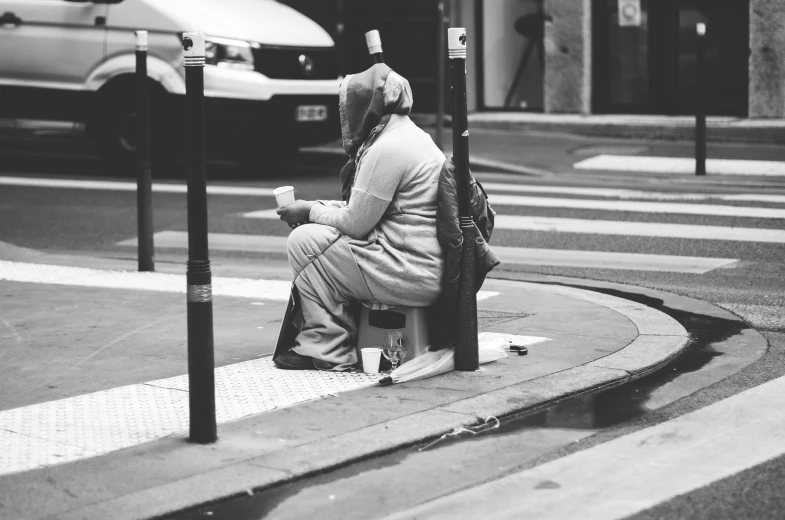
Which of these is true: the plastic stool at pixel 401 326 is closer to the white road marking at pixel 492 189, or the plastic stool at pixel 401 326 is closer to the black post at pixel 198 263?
the black post at pixel 198 263

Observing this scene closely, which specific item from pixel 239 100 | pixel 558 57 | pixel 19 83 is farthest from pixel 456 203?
pixel 558 57

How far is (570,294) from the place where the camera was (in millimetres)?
7750

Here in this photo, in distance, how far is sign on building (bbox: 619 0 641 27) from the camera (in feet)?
56.9

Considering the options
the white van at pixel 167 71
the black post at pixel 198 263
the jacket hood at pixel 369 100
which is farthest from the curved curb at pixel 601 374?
the white van at pixel 167 71

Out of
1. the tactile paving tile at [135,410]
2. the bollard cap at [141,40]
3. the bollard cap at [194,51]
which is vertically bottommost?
the tactile paving tile at [135,410]

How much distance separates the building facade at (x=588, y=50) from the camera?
1666 centimetres

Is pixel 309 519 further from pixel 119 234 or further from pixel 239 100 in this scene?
pixel 239 100

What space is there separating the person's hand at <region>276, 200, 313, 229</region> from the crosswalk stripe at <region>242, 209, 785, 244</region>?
4.56 m

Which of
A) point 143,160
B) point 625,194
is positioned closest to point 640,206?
point 625,194

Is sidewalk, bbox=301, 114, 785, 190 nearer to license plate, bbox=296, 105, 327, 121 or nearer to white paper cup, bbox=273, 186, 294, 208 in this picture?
license plate, bbox=296, 105, 327, 121

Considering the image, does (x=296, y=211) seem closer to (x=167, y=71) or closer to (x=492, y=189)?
(x=492, y=189)

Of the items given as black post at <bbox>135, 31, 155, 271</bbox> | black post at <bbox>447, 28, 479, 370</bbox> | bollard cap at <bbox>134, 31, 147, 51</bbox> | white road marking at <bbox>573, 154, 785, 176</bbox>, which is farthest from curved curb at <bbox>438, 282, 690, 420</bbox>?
white road marking at <bbox>573, 154, 785, 176</bbox>

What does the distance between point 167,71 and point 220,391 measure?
831cm

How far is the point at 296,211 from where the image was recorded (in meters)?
5.96
